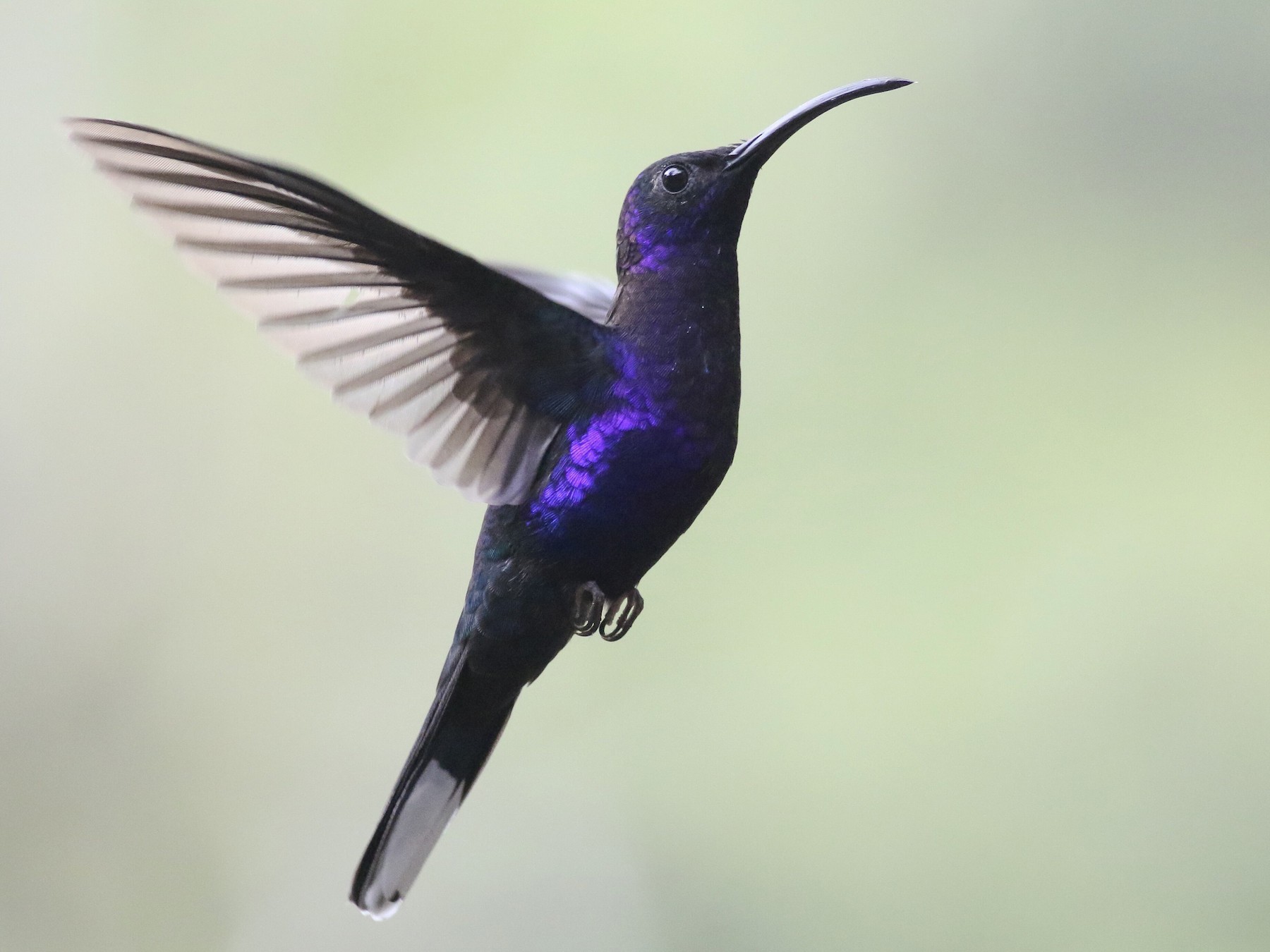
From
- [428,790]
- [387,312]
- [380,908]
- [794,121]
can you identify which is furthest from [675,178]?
[380,908]

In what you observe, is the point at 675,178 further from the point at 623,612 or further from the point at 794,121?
the point at 623,612

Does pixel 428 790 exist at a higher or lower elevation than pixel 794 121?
lower

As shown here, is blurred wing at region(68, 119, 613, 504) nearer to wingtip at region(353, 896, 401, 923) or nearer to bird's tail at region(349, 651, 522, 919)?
bird's tail at region(349, 651, 522, 919)

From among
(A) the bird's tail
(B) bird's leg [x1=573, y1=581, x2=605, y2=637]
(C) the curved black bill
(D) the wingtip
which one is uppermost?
(C) the curved black bill

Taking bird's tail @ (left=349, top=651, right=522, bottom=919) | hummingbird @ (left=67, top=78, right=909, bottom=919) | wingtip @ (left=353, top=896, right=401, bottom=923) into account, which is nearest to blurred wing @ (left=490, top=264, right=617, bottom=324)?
hummingbird @ (left=67, top=78, right=909, bottom=919)

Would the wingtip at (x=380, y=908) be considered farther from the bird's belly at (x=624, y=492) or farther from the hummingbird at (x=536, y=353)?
the bird's belly at (x=624, y=492)

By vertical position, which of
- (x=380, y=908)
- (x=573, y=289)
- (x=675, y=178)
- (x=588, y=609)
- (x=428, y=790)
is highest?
(x=675, y=178)
